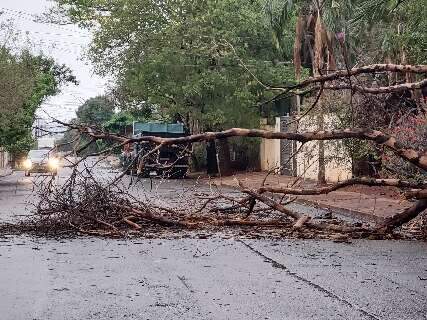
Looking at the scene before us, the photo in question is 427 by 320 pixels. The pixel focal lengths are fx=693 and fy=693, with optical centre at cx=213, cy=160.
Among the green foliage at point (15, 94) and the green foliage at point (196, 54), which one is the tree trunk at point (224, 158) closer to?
the green foliage at point (196, 54)

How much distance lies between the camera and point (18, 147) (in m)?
49.3

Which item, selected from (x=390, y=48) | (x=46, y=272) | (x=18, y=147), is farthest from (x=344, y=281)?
(x=18, y=147)

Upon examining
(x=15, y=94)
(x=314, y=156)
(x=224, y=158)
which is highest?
(x=15, y=94)

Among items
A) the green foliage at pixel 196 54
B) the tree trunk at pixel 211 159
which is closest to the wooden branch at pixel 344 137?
the green foliage at pixel 196 54

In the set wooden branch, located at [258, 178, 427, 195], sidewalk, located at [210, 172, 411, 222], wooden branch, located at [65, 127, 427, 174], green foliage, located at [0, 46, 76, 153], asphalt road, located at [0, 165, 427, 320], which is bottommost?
sidewalk, located at [210, 172, 411, 222]

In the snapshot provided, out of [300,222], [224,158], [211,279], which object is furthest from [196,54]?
[211,279]

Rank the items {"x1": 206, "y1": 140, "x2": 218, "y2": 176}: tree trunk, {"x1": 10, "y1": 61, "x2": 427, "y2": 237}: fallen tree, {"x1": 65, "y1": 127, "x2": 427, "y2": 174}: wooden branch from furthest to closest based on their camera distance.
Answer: {"x1": 206, "y1": 140, "x2": 218, "y2": 176}: tree trunk → {"x1": 10, "y1": 61, "x2": 427, "y2": 237}: fallen tree → {"x1": 65, "y1": 127, "x2": 427, "y2": 174}: wooden branch

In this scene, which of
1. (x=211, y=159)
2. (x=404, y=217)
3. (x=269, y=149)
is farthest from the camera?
(x=269, y=149)

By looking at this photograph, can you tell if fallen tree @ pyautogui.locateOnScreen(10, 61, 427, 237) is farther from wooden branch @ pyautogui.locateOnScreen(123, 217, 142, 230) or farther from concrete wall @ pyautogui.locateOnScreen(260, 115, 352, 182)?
concrete wall @ pyautogui.locateOnScreen(260, 115, 352, 182)

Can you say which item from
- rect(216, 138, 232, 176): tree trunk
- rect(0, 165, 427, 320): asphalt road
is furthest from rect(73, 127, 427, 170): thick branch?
rect(216, 138, 232, 176): tree trunk

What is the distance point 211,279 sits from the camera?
761 centimetres

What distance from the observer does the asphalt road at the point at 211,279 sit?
605 centimetres

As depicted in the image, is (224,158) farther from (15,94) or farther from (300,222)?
(300,222)

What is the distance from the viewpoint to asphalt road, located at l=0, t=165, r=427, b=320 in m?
6.05
